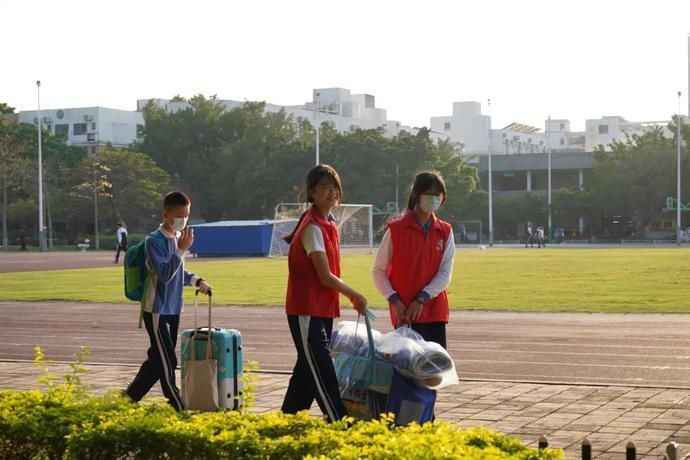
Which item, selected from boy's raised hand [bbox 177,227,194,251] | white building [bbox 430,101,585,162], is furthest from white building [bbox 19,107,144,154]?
boy's raised hand [bbox 177,227,194,251]

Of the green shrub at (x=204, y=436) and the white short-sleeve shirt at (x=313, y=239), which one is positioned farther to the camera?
the white short-sleeve shirt at (x=313, y=239)

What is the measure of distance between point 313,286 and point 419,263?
0.75 meters

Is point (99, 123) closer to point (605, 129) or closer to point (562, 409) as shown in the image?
point (605, 129)

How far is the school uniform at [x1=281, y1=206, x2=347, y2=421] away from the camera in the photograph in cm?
682

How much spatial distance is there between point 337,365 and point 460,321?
11.0 metres

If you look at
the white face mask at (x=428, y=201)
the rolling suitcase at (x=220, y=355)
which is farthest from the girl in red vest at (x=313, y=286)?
the rolling suitcase at (x=220, y=355)

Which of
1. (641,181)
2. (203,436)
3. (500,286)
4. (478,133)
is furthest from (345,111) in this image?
(203,436)

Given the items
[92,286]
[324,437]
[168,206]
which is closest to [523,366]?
[168,206]

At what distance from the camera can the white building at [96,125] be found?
11019 cm

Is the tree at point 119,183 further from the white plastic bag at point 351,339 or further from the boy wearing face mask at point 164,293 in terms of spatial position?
the white plastic bag at point 351,339

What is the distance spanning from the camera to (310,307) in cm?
690

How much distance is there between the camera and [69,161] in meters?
94.9

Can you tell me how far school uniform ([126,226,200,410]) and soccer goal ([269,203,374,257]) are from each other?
139 feet

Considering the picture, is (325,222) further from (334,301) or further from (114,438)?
(114,438)
